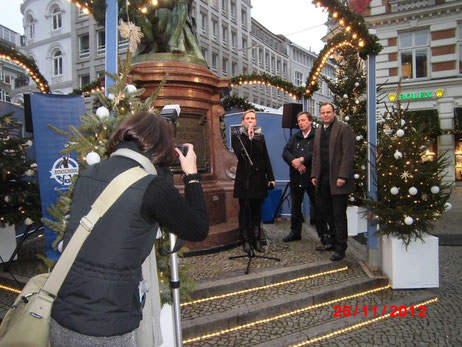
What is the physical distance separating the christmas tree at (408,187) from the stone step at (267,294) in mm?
737

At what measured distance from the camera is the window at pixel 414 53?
1923cm

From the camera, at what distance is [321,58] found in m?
7.14

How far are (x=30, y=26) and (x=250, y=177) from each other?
39034 millimetres

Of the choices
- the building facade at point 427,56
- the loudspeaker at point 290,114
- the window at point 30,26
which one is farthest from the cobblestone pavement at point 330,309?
the window at point 30,26

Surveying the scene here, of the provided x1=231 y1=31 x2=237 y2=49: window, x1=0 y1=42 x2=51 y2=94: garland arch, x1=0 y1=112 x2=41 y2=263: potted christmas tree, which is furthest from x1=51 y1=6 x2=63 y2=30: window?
x1=0 y1=112 x2=41 y2=263: potted christmas tree

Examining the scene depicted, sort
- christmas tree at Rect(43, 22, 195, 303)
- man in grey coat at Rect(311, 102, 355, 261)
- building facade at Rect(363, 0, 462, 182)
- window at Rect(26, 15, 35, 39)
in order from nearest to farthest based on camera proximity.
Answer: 1. christmas tree at Rect(43, 22, 195, 303)
2. man in grey coat at Rect(311, 102, 355, 261)
3. building facade at Rect(363, 0, 462, 182)
4. window at Rect(26, 15, 35, 39)

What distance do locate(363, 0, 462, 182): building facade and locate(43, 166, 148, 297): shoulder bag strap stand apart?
62.0 ft

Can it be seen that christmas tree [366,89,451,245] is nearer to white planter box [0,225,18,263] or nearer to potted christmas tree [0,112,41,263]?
potted christmas tree [0,112,41,263]

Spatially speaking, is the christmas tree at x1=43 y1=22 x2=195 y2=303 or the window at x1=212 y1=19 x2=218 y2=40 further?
the window at x1=212 y1=19 x2=218 y2=40

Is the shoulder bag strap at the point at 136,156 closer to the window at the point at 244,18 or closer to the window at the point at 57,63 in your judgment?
the window at the point at 57,63

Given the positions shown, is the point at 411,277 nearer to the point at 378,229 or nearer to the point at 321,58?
the point at 378,229

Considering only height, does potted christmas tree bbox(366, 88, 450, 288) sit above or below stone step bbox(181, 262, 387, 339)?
above

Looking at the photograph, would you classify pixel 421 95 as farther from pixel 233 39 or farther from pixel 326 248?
pixel 233 39

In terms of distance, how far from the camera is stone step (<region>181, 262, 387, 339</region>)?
337 centimetres
